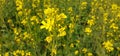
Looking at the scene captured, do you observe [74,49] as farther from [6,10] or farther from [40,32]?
[6,10]

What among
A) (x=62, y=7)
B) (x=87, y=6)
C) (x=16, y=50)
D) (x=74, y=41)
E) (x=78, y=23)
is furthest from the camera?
(x=87, y=6)

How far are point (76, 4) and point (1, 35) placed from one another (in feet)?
4.90

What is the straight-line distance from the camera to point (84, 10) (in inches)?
178

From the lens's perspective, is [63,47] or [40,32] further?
[40,32]

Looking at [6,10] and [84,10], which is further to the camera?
[84,10]

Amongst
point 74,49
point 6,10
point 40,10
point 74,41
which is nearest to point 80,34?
point 74,41

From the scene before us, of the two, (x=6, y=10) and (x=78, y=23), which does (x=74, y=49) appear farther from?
(x=6, y=10)

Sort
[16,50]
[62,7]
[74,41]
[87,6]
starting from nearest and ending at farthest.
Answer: [16,50]
[74,41]
[62,7]
[87,6]

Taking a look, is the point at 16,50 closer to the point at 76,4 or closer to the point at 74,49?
the point at 74,49

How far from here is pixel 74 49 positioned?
10.3 feet

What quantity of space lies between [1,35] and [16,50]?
0.53 metres

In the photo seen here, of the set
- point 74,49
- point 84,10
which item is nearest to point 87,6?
point 84,10

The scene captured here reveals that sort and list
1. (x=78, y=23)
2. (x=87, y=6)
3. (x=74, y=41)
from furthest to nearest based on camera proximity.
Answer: (x=87, y=6) → (x=78, y=23) → (x=74, y=41)

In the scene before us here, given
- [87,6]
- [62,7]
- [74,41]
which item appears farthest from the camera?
[87,6]
